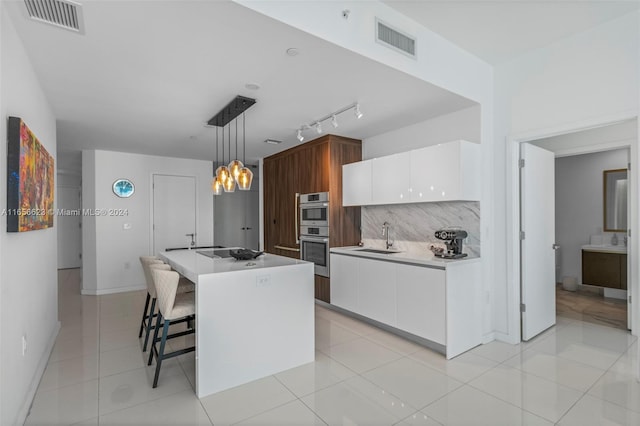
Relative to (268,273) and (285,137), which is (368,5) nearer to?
(268,273)

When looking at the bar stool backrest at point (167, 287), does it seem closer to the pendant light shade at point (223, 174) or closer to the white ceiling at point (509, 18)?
→ the pendant light shade at point (223, 174)

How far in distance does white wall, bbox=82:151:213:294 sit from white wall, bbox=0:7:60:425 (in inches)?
110

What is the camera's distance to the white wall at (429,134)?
344cm

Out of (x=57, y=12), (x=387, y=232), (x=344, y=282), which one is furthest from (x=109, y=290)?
(x=57, y=12)

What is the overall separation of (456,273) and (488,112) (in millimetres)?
1768

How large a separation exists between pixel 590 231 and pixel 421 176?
401cm

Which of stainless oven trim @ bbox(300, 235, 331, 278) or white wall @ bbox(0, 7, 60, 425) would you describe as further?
stainless oven trim @ bbox(300, 235, 331, 278)

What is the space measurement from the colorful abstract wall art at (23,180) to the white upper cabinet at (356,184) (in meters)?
3.27

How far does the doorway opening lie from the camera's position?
385 cm

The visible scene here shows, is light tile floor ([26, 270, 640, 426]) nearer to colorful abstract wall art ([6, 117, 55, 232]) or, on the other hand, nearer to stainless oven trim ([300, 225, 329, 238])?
colorful abstract wall art ([6, 117, 55, 232])

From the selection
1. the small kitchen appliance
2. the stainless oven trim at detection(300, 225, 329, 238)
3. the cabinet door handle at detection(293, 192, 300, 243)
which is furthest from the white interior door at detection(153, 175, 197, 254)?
the small kitchen appliance

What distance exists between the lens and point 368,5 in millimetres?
2338

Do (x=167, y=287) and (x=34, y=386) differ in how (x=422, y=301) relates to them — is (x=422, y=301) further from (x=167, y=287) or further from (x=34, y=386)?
Answer: (x=34, y=386)

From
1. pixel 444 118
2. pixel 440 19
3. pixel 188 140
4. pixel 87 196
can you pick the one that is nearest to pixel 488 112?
pixel 444 118
